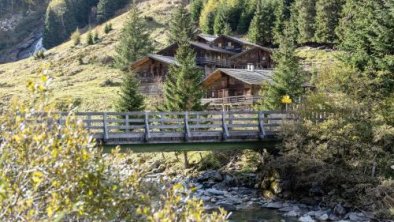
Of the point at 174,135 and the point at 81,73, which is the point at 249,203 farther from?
the point at 81,73

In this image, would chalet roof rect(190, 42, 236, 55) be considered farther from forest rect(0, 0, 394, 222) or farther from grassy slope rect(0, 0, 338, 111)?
forest rect(0, 0, 394, 222)

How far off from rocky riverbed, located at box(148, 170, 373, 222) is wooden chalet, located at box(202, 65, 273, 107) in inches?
714

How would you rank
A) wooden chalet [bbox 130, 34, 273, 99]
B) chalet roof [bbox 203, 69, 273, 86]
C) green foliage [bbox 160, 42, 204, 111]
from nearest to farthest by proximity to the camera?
green foliage [bbox 160, 42, 204, 111]
chalet roof [bbox 203, 69, 273, 86]
wooden chalet [bbox 130, 34, 273, 99]

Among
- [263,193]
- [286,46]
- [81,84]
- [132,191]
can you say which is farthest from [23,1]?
[132,191]

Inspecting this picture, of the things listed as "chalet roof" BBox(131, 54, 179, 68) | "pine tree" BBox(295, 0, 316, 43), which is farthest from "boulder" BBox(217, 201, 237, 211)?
"pine tree" BBox(295, 0, 316, 43)

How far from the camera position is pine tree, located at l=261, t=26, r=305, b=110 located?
35.4 meters

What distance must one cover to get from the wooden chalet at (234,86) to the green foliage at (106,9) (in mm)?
82129

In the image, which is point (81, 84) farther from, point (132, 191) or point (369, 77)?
point (132, 191)

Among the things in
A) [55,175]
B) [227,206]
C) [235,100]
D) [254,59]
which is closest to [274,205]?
[227,206]

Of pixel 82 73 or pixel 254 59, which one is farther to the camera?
pixel 254 59

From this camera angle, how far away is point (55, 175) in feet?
18.3

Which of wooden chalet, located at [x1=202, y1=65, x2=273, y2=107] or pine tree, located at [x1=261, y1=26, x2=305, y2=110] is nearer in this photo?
pine tree, located at [x1=261, y1=26, x2=305, y2=110]

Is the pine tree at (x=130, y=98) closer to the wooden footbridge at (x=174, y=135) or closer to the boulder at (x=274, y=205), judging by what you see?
the wooden footbridge at (x=174, y=135)

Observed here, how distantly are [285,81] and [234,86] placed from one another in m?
16.4
